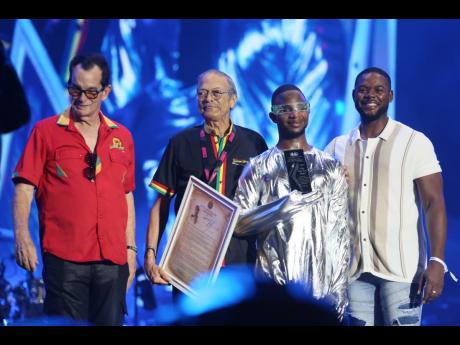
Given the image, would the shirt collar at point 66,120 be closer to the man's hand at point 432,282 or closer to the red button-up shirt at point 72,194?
the red button-up shirt at point 72,194

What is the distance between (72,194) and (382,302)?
1652 millimetres

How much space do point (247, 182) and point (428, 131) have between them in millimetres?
1893

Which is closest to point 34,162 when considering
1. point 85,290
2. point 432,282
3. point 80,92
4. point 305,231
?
point 80,92

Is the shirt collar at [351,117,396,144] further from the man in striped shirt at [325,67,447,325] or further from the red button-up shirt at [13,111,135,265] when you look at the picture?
the red button-up shirt at [13,111,135,265]

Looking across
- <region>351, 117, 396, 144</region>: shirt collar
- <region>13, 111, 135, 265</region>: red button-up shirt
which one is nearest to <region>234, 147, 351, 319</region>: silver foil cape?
<region>351, 117, 396, 144</region>: shirt collar

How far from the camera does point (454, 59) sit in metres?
5.18

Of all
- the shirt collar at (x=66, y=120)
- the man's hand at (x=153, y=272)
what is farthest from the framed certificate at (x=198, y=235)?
the shirt collar at (x=66, y=120)

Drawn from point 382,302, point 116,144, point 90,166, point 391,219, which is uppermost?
point 116,144

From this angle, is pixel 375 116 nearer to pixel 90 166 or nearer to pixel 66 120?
pixel 90 166

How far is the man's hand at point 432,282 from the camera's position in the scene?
381 cm

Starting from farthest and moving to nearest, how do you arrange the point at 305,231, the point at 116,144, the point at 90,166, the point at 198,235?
the point at 116,144, the point at 90,166, the point at 198,235, the point at 305,231

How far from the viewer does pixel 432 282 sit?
3.83 meters
